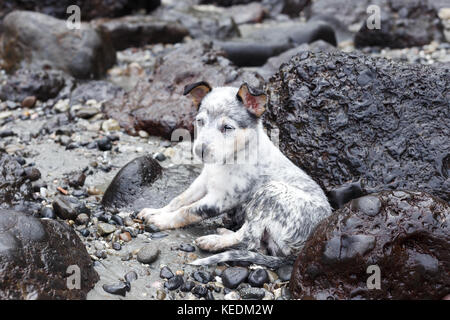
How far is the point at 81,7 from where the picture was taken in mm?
A: 14953

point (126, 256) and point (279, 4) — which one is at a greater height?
point (279, 4)

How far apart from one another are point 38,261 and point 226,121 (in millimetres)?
2313

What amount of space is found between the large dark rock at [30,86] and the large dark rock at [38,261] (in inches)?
225

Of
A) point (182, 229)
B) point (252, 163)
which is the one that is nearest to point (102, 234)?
point (182, 229)

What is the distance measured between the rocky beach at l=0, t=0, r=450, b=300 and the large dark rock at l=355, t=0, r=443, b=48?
45 centimetres

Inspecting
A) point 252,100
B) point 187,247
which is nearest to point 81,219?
point 187,247

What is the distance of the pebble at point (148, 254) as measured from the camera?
224 inches

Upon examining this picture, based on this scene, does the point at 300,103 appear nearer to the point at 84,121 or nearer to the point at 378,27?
the point at 84,121

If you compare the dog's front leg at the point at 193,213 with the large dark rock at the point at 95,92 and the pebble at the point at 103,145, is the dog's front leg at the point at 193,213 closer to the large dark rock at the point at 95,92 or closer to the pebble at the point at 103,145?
the pebble at the point at 103,145

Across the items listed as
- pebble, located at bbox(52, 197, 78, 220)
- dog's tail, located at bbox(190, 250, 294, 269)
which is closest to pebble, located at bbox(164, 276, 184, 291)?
dog's tail, located at bbox(190, 250, 294, 269)

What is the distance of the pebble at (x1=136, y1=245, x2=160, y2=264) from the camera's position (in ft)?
18.6
